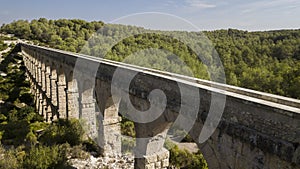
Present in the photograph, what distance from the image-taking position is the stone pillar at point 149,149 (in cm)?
753

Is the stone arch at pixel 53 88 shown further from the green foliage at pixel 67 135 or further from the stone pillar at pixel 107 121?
the stone pillar at pixel 107 121

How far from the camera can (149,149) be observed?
773 centimetres

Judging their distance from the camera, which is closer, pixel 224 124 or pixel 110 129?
pixel 224 124

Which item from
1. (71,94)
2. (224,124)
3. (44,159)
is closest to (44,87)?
(71,94)

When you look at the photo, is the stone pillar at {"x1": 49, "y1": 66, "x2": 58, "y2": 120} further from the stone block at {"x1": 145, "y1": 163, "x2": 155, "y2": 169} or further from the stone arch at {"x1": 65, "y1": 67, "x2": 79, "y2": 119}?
the stone block at {"x1": 145, "y1": 163, "x2": 155, "y2": 169}

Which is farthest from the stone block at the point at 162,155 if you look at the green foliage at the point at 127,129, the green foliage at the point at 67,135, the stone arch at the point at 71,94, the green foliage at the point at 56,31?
the green foliage at the point at 56,31

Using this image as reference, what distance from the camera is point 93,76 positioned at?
10570 mm

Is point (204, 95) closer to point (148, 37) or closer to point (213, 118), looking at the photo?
point (213, 118)

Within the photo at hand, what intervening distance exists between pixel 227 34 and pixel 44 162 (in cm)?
4252

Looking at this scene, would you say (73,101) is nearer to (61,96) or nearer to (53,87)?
(61,96)

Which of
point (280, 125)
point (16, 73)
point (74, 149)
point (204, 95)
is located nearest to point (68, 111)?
point (74, 149)

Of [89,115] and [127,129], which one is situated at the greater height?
[89,115]

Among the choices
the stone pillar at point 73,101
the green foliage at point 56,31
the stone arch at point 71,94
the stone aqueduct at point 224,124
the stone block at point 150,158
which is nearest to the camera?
the stone aqueduct at point 224,124

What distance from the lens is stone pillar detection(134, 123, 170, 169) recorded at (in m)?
7.53
